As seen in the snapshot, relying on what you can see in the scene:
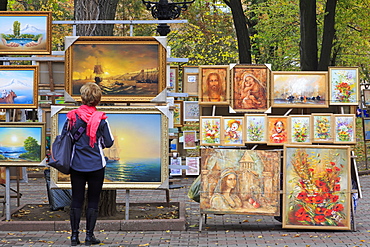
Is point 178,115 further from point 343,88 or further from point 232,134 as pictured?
point 343,88

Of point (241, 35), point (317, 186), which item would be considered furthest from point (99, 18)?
point (241, 35)

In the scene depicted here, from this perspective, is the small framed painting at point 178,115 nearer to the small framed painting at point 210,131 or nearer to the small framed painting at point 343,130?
the small framed painting at point 210,131

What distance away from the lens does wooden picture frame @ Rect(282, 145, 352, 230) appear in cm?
923

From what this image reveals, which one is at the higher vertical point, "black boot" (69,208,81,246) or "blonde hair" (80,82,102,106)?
"blonde hair" (80,82,102,106)

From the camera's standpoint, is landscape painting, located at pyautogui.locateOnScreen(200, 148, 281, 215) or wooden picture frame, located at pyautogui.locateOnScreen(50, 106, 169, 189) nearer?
landscape painting, located at pyautogui.locateOnScreen(200, 148, 281, 215)

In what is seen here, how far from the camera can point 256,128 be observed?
31.2 feet

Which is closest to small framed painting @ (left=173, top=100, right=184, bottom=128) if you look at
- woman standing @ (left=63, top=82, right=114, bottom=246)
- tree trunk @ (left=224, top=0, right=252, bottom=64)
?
tree trunk @ (left=224, top=0, right=252, bottom=64)

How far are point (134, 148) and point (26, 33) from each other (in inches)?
89.5

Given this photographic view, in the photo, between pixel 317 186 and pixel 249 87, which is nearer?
pixel 317 186

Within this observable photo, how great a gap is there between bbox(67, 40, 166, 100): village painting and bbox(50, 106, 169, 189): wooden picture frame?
1.09 feet

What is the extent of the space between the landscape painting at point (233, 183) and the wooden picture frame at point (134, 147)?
0.62m

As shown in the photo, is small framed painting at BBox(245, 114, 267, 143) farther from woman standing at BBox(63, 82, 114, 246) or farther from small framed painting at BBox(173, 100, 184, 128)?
small framed painting at BBox(173, 100, 184, 128)

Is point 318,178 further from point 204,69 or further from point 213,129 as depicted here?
point 204,69

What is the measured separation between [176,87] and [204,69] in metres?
7.86
